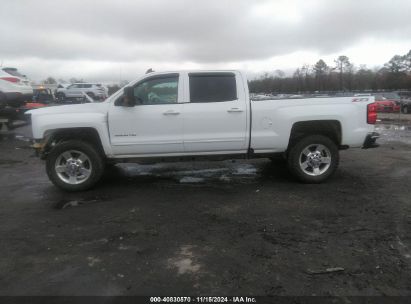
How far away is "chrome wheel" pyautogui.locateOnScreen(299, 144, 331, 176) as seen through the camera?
6445mm

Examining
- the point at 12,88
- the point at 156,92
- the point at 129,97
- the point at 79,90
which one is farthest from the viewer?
the point at 79,90

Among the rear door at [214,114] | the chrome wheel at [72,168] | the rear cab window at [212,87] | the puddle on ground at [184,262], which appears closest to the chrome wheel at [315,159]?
the rear door at [214,114]

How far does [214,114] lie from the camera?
6.18 metres

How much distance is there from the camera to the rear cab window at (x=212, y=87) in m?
6.29

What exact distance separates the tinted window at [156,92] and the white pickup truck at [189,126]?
0.05 feet

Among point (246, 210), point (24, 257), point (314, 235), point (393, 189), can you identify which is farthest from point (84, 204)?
point (393, 189)

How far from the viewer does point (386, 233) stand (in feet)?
14.2

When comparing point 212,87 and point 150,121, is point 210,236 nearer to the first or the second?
point 150,121

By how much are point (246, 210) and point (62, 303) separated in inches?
109

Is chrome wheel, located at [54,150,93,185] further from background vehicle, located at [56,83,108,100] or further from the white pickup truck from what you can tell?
background vehicle, located at [56,83,108,100]

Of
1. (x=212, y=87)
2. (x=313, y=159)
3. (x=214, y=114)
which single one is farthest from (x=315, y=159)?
(x=212, y=87)

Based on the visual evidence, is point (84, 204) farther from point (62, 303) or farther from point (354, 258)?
point (354, 258)

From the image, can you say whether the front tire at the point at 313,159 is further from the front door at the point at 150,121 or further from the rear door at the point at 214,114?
the front door at the point at 150,121

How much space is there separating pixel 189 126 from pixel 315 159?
2214 mm
